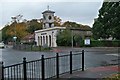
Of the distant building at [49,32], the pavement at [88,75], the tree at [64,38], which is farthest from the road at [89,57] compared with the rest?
the distant building at [49,32]

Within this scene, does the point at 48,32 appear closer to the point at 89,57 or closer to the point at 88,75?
the point at 89,57

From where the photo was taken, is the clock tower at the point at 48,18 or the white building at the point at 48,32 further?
the clock tower at the point at 48,18

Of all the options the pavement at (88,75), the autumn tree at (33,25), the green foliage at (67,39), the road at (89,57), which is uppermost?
the autumn tree at (33,25)

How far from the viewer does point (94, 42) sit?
64938 mm

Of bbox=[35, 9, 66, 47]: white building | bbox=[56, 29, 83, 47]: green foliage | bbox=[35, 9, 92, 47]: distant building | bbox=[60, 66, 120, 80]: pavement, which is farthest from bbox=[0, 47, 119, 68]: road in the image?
bbox=[35, 9, 66, 47]: white building

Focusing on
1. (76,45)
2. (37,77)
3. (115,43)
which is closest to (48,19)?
(76,45)

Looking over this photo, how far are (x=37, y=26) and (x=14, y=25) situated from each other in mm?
20459

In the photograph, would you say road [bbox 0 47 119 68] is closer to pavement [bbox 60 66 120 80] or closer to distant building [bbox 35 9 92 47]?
pavement [bbox 60 66 120 80]

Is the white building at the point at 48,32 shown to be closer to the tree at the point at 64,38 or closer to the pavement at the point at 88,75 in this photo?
the tree at the point at 64,38

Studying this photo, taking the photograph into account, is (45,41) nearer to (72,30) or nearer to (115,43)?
(72,30)

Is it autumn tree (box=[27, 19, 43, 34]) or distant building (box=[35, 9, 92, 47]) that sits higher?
autumn tree (box=[27, 19, 43, 34])

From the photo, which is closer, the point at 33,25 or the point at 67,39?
the point at 67,39

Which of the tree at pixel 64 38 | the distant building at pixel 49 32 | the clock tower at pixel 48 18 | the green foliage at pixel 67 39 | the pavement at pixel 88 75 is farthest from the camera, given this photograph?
the clock tower at pixel 48 18

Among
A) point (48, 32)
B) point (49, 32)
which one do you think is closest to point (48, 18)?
point (48, 32)
